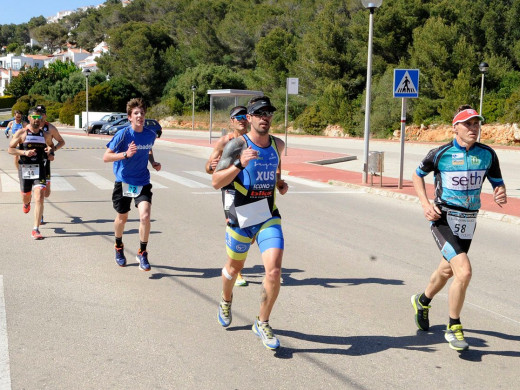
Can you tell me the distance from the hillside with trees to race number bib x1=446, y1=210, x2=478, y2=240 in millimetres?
33068

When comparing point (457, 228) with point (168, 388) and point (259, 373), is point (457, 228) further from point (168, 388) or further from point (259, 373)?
point (168, 388)

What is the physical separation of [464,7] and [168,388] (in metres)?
46.0

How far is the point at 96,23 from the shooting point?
155 m

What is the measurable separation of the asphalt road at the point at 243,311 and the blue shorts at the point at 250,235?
71 centimetres

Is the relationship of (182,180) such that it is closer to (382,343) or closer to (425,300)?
(425,300)

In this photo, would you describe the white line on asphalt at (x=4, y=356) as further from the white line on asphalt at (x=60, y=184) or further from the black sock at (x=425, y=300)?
the white line on asphalt at (x=60, y=184)

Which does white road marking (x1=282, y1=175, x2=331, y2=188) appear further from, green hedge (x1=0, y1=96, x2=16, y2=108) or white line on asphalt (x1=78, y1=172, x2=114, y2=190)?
green hedge (x1=0, y1=96, x2=16, y2=108)

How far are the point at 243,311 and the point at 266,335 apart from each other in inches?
41.7

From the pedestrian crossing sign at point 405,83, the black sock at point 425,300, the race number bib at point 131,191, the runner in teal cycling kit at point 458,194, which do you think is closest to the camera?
the runner in teal cycling kit at point 458,194

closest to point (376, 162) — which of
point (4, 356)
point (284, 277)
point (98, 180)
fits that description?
point (98, 180)

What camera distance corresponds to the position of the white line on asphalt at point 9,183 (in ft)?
49.0

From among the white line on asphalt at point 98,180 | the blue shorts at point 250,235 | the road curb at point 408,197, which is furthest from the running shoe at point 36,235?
the road curb at point 408,197

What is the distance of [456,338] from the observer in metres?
4.78

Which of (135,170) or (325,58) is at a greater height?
(325,58)
